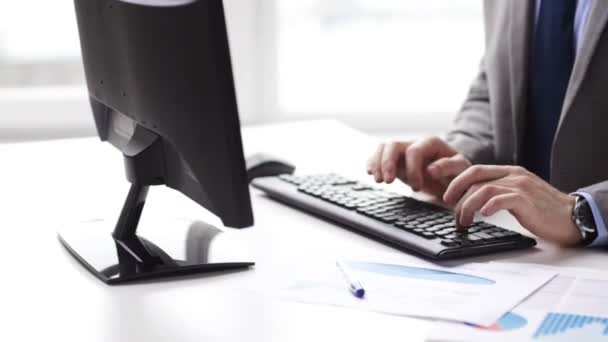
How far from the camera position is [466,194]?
4.61 ft

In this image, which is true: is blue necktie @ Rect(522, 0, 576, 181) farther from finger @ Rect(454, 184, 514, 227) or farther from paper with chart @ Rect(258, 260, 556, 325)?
paper with chart @ Rect(258, 260, 556, 325)

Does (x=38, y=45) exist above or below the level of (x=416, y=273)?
below

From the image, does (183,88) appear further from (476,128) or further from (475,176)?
(476,128)

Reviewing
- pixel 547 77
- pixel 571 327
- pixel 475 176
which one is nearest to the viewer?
pixel 571 327

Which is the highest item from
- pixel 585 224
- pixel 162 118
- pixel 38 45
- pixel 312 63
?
pixel 162 118

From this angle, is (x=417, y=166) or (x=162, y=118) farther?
(x=417, y=166)

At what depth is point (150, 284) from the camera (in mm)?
1213

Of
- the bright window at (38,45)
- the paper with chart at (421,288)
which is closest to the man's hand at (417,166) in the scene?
the paper with chart at (421,288)

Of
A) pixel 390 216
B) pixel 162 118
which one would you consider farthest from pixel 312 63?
pixel 162 118

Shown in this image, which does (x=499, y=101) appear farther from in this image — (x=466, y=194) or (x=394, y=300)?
(x=394, y=300)

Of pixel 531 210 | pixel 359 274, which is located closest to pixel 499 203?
pixel 531 210

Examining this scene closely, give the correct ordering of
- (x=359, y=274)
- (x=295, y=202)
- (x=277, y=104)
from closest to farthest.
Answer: (x=359, y=274) → (x=295, y=202) → (x=277, y=104)

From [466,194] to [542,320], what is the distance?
1.26 ft

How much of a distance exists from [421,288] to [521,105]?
87 centimetres
